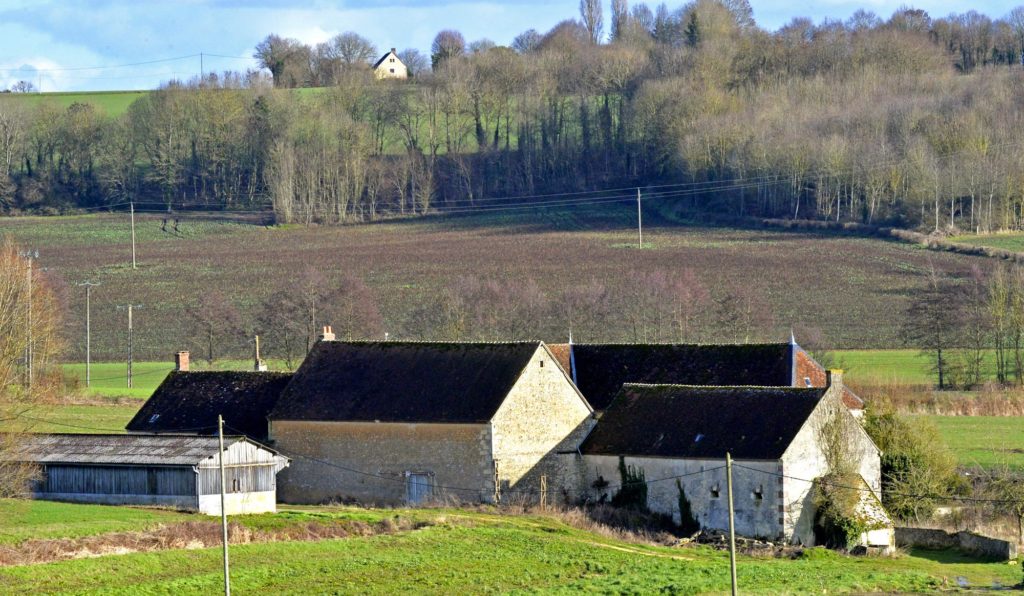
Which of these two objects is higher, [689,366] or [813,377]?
[689,366]

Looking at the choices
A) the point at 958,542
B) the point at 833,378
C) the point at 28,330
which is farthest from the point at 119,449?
the point at 958,542

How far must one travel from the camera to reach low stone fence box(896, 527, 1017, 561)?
32812 mm

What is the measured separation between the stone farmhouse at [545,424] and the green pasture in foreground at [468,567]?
255cm

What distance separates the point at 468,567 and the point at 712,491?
8354mm

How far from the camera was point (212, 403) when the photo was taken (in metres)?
42.2

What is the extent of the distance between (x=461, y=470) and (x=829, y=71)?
85995 mm

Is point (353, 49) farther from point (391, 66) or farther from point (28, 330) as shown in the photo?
point (28, 330)

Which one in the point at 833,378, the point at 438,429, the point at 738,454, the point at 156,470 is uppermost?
the point at 833,378

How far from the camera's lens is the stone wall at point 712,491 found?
3425 centimetres

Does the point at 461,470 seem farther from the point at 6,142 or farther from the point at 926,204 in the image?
the point at 6,142

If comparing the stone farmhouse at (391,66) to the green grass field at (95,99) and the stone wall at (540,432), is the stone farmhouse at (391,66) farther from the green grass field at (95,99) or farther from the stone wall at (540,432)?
the stone wall at (540,432)

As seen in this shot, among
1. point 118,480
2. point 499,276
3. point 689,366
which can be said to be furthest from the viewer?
point 499,276

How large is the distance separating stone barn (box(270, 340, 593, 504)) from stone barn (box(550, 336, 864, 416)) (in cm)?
293

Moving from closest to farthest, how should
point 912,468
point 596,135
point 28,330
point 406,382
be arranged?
point 912,468 → point 406,382 → point 28,330 → point 596,135
